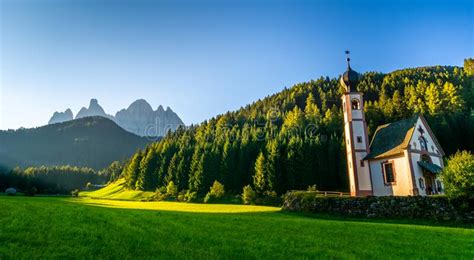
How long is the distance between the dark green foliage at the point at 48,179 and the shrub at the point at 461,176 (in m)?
90.9

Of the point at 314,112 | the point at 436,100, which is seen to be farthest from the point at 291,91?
the point at 436,100

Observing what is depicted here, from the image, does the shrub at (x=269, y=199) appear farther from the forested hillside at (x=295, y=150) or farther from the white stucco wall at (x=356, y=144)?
the white stucco wall at (x=356, y=144)

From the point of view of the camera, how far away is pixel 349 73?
42812mm

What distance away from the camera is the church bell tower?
38625 mm

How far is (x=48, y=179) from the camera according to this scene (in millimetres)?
122438

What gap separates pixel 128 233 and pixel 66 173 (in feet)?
470

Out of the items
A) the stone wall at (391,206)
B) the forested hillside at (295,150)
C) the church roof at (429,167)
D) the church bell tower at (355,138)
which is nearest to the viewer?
the stone wall at (391,206)

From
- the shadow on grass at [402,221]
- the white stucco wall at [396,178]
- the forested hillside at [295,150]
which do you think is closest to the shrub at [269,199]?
the forested hillside at [295,150]

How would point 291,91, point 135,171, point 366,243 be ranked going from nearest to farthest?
point 366,243 < point 135,171 < point 291,91

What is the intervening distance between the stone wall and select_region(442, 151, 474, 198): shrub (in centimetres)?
96

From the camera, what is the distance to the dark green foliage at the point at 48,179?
3895 inches

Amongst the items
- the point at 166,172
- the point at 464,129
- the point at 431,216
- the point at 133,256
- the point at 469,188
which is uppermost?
the point at 464,129

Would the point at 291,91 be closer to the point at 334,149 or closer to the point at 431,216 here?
the point at 334,149

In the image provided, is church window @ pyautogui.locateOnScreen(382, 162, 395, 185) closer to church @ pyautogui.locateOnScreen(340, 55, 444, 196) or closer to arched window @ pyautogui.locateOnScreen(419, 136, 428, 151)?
church @ pyautogui.locateOnScreen(340, 55, 444, 196)
